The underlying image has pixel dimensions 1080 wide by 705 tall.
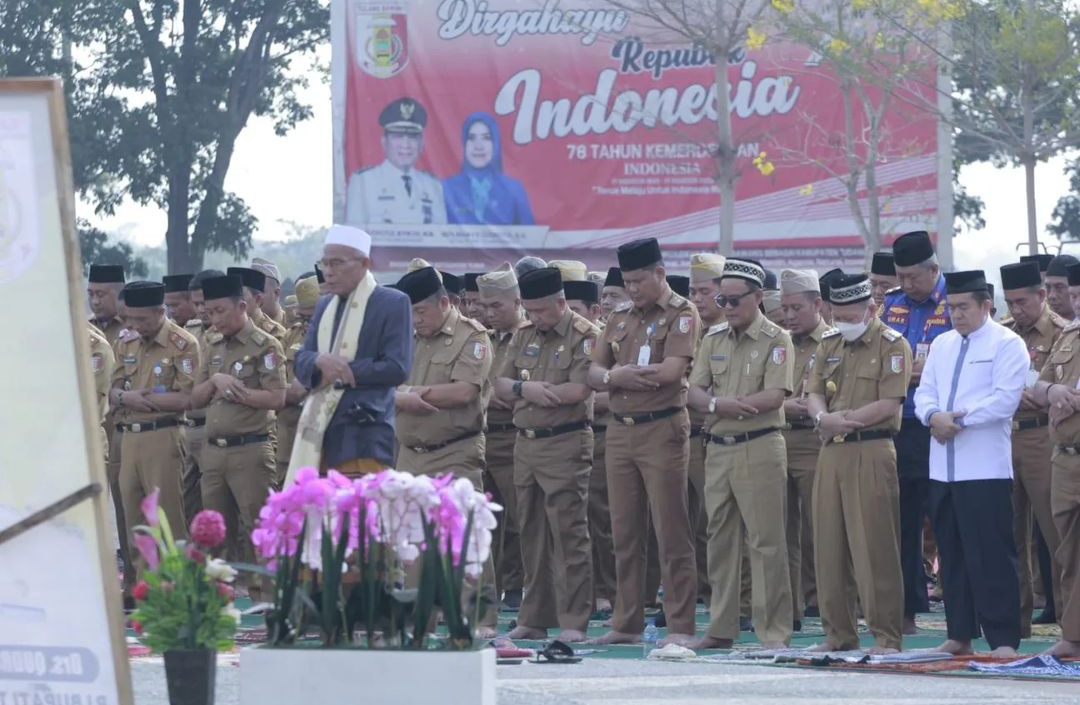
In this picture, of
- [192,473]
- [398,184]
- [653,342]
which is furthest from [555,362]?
[398,184]

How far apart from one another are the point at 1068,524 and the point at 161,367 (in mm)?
6264

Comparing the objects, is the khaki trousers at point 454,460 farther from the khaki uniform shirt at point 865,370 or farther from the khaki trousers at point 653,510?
the khaki uniform shirt at point 865,370

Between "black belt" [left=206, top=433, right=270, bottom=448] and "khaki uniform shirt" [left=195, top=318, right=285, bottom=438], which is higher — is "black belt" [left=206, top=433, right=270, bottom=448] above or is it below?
below

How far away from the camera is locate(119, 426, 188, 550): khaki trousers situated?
46.0 ft

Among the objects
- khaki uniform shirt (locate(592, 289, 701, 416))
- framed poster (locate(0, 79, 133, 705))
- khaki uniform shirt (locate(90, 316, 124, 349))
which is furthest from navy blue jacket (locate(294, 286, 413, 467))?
khaki uniform shirt (locate(90, 316, 124, 349))

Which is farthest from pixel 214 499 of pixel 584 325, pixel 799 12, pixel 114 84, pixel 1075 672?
pixel 114 84

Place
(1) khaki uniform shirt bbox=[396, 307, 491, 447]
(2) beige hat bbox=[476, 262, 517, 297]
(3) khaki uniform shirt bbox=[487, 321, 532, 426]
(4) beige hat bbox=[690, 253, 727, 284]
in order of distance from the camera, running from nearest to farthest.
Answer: (1) khaki uniform shirt bbox=[396, 307, 491, 447], (4) beige hat bbox=[690, 253, 727, 284], (2) beige hat bbox=[476, 262, 517, 297], (3) khaki uniform shirt bbox=[487, 321, 532, 426]

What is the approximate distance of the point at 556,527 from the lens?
12102 mm

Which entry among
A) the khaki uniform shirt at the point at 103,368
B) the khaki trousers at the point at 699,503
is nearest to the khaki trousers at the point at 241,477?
the khaki uniform shirt at the point at 103,368

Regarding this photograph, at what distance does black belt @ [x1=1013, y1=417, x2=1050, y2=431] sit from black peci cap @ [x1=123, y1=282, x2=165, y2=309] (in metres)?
5.86

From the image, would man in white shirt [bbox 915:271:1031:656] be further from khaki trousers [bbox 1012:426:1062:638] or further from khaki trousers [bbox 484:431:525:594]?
khaki trousers [bbox 484:431:525:594]

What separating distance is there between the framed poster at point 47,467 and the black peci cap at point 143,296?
8.65 metres

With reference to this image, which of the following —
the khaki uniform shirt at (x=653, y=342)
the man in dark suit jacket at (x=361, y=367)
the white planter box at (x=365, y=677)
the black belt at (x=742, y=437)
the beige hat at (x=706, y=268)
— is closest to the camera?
the white planter box at (x=365, y=677)

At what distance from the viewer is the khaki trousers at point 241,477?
45.5 ft
